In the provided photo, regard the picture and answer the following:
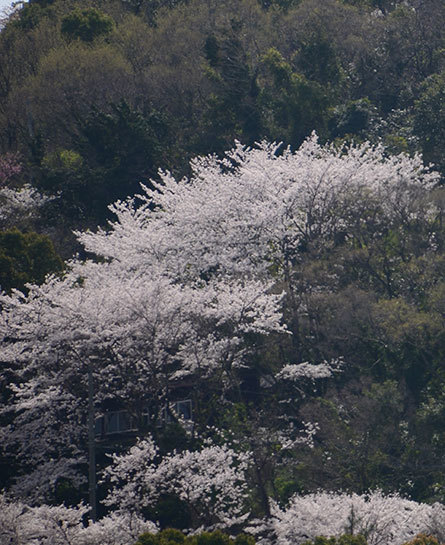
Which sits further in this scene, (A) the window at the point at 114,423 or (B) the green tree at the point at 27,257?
(B) the green tree at the point at 27,257

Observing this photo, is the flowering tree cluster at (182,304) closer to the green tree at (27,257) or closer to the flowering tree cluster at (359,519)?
the green tree at (27,257)

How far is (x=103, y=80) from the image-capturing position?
165 feet

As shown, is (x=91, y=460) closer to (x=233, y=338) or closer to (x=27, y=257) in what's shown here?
(x=233, y=338)

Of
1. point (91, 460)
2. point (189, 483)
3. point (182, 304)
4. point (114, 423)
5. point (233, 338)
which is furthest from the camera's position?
point (114, 423)

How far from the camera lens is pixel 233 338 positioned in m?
27.9

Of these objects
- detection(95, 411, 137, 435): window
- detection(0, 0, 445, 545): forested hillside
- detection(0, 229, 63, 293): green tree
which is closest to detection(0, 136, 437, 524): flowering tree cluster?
detection(0, 0, 445, 545): forested hillside

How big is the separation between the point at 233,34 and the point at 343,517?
2857 centimetres

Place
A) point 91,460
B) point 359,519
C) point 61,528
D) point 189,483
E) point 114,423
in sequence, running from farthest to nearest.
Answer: point 114,423 < point 91,460 < point 189,483 < point 359,519 < point 61,528

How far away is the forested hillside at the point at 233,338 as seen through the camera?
25.3m

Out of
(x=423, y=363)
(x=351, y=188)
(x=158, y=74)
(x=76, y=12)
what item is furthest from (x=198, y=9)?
(x=423, y=363)

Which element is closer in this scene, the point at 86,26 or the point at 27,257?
the point at 27,257

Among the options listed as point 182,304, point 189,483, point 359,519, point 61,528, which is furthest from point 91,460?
point 359,519

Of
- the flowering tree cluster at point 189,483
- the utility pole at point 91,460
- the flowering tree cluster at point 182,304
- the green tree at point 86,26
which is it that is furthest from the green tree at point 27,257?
the green tree at point 86,26

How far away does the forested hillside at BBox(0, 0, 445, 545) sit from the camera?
2530 cm
